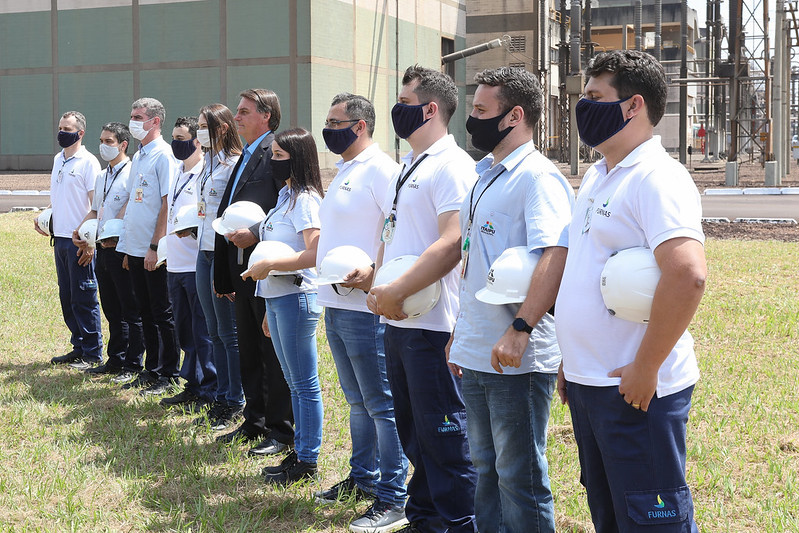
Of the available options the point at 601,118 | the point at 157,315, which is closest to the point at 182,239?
the point at 157,315

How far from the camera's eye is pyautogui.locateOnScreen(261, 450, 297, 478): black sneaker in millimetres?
5746

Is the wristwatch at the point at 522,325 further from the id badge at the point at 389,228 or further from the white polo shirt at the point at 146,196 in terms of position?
the white polo shirt at the point at 146,196

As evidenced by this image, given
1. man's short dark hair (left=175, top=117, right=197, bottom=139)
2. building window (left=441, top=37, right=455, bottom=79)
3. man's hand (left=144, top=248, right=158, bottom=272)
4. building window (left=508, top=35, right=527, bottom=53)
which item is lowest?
man's hand (left=144, top=248, right=158, bottom=272)

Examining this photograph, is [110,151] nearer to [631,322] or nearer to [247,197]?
[247,197]

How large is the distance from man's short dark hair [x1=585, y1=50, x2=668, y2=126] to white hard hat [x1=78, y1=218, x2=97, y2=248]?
6.60m

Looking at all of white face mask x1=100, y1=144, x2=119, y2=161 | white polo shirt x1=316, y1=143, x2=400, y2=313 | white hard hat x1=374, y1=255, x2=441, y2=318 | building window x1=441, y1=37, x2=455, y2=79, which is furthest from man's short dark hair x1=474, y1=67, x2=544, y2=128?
building window x1=441, y1=37, x2=455, y2=79

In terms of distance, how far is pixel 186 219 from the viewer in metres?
7.22

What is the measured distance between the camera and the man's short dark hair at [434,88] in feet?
15.2

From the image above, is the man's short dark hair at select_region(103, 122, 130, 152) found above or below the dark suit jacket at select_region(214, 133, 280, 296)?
above

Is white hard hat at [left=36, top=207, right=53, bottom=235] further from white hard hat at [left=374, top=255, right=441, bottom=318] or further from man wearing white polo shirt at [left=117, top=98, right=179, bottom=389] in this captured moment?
white hard hat at [left=374, top=255, right=441, bottom=318]

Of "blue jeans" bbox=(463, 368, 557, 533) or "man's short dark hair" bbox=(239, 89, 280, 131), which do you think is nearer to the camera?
"blue jeans" bbox=(463, 368, 557, 533)

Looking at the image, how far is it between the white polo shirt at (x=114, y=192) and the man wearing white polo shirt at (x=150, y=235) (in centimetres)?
28

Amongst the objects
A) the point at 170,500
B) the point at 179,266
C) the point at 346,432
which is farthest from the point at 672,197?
the point at 179,266

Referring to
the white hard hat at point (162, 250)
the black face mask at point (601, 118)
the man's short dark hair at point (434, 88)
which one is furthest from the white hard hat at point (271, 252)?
the black face mask at point (601, 118)
